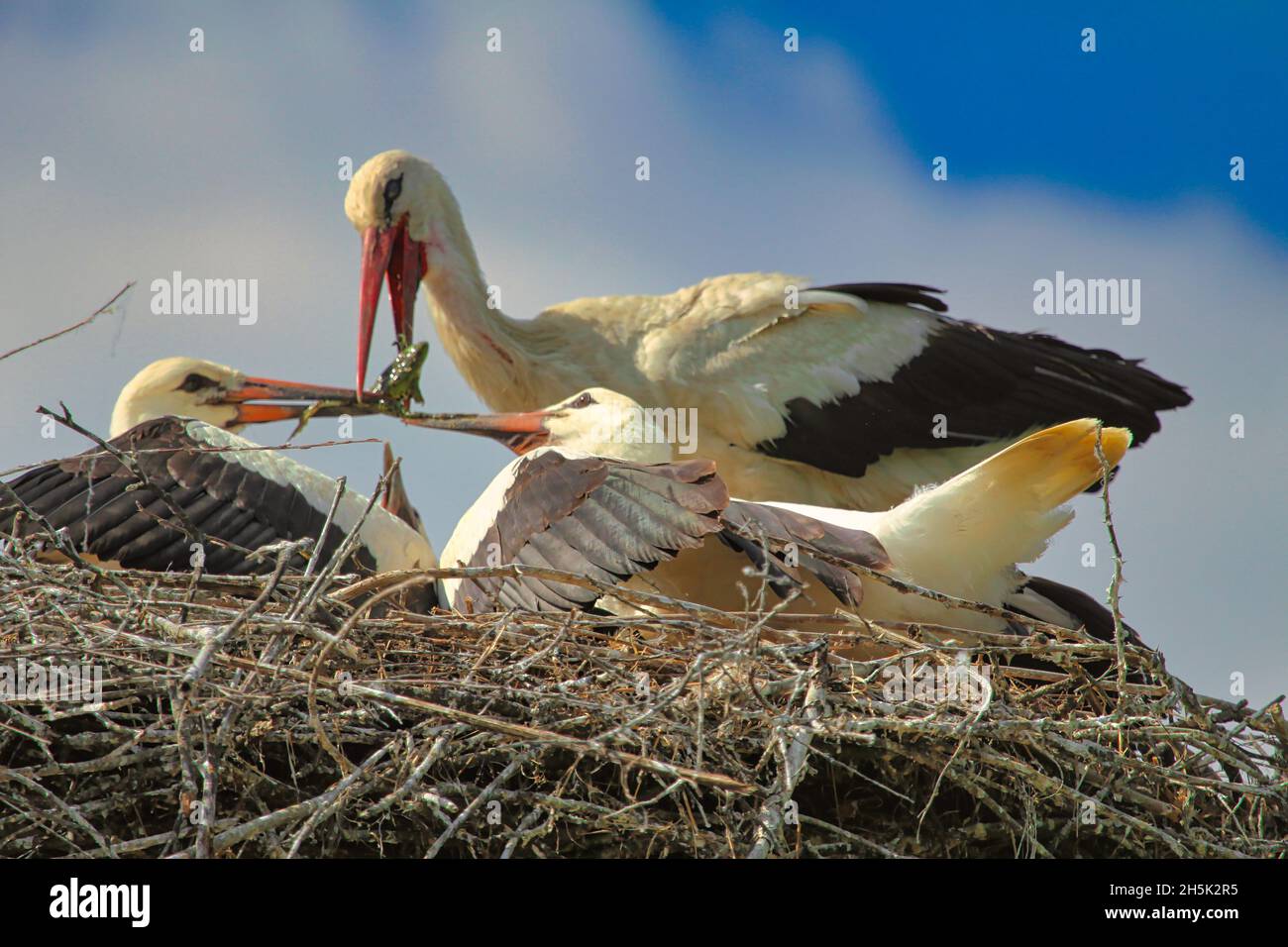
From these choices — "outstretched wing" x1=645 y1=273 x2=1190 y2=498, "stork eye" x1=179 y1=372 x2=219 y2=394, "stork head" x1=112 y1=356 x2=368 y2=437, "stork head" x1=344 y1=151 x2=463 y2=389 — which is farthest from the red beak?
"outstretched wing" x1=645 y1=273 x2=1190 y2=498

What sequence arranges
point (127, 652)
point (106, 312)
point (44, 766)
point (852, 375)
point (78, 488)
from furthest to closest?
point (852, 375) → point (78, 488) → point (106, 312) → point (127, 652) → point (44, 766)

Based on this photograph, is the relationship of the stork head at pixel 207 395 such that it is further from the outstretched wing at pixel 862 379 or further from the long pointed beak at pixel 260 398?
the outstretched wing at pixel 862 379

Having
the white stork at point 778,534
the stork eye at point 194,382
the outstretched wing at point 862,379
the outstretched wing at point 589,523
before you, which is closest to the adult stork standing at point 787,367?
the outstretched wing at point 862,379

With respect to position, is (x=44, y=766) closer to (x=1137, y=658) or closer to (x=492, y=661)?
(x=492, y=661)

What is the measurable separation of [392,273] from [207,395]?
72 centimetres

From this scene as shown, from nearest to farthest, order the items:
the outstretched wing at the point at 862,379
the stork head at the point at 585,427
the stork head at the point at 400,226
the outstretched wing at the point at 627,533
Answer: the outstretched wing at the point at 627,533
the stork head at the point at 585,427
the outstretched wing at the point at 862,379
the stork head at the point at 400,226

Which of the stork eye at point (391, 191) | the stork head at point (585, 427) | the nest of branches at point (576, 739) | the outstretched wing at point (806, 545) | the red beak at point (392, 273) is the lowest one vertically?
the nest of branches at point (576, 739)

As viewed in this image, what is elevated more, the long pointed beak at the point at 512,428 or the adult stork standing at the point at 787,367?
the adult stork standing at the point at 787,367

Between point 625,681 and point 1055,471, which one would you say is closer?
point 625,681

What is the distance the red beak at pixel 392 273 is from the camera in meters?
5.05

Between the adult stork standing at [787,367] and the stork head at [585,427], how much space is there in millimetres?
449

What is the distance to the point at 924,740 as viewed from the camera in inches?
107
